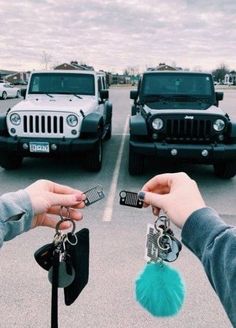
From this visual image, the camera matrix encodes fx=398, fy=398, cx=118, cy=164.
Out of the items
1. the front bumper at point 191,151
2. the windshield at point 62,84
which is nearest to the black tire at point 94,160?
the front bumper at point 191,151

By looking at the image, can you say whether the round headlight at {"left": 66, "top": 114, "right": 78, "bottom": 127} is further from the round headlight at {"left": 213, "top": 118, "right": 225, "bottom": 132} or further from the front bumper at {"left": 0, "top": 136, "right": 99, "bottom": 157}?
the round headlight at {"left": 213, "top": 118, "right": 225, "bottom": 132}

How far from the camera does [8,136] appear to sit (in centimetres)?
661

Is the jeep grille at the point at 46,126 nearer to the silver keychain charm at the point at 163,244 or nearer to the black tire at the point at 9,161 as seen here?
the black tire at the point at 9,161

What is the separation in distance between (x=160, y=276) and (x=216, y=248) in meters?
0.30

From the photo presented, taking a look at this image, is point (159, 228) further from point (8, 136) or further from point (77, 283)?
point (8, 136)

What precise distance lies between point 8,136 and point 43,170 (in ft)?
3.07

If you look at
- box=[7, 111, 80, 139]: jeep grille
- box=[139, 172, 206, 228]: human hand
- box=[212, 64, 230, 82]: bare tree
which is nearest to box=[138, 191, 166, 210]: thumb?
box=[139, 172, 206, 228]: human hand

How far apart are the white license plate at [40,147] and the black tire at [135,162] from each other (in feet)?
4.43

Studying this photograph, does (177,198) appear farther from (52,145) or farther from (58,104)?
(58,104)

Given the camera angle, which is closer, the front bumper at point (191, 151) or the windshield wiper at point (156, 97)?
the front bumper at point (191, 151)

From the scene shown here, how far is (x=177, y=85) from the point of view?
25.5ft

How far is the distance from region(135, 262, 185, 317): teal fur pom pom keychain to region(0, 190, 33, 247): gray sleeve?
361 millimetres

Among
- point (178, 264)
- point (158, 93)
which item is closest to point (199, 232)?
point (178, 264)

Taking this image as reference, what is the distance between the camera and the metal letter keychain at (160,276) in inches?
42.9
